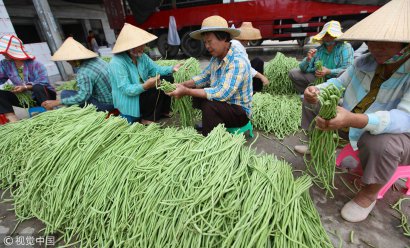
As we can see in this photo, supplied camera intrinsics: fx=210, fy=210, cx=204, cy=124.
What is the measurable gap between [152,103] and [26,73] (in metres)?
2.06

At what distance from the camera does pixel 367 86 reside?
5.47ft

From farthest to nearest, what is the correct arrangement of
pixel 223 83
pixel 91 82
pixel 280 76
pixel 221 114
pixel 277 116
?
pixel 280 76 < pixel 277 116 < pixel 91 82 < pixel 221 114 < pixel 223 83

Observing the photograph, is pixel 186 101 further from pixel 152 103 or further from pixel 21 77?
pixel 21 77

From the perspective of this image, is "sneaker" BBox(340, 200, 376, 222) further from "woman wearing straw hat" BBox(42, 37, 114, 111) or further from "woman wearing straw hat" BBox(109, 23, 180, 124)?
"woman wearing straw hat" BBox(42, 37, 114, 111)

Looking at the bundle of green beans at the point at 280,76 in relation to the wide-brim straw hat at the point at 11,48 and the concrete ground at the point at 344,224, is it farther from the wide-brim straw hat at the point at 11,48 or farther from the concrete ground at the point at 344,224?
the wide-brim straw hat at the point at 11,48

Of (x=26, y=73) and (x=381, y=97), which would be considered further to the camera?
(x=26, y=73)

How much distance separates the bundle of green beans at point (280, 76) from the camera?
407 cm

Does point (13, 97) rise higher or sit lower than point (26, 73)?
lower

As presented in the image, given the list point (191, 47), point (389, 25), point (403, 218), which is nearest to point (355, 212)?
point (403, 218)

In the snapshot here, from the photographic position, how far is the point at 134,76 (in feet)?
9.13

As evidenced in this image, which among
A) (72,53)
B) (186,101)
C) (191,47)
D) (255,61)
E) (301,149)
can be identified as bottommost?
(301,149)

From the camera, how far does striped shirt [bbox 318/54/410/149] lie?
4.49 ft

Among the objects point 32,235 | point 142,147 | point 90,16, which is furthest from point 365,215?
point 90,16

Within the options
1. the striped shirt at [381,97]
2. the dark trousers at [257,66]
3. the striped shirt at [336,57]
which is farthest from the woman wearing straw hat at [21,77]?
the striped shirt at [336,57]
